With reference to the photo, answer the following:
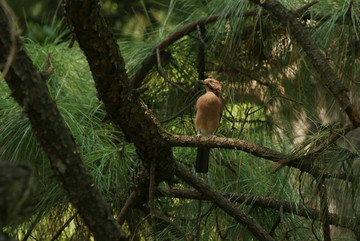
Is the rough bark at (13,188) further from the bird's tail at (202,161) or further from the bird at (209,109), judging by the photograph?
the bird at (209,109)

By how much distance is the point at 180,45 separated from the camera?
10.6 ft

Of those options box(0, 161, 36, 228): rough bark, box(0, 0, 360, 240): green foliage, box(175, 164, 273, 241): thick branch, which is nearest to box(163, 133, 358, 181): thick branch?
box(0, 0, 360, 240): green foliage

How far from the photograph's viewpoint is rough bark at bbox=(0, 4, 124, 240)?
1279mm

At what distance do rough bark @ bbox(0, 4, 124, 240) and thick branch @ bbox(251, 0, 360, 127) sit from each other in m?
1.18

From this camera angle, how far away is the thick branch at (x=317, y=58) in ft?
6.77

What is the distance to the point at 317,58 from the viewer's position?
7.25 feet

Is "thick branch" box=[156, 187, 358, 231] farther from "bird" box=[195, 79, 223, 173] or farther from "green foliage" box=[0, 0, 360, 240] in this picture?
"bird" box=[195, 79, 223, 173]

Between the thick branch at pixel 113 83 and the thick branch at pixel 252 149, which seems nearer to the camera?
the thick branch at pixel 113 83

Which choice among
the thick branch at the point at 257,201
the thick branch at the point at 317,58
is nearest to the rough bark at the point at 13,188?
the thick branch at the point at 317,58

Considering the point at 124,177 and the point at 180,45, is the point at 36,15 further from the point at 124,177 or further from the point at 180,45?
the point at 124,177

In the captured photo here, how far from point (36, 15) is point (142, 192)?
2.50 metres

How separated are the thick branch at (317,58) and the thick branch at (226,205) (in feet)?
2.25

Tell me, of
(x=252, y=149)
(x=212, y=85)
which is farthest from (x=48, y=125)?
(x=212, y=85)

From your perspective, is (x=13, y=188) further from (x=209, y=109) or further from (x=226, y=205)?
(x=209, y=109)
